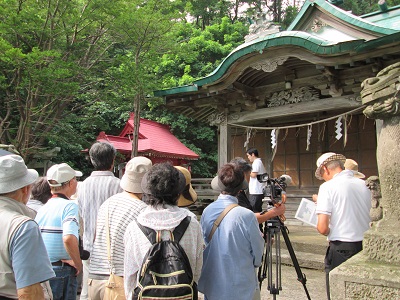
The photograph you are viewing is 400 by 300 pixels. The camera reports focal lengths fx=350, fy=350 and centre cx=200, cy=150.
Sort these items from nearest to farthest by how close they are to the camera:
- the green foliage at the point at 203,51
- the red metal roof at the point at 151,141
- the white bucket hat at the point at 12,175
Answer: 1. the white bucket hat at the point at 12,175
2. the red metal roof at the point at 151,141
3. the green foliage at the point at 203,51

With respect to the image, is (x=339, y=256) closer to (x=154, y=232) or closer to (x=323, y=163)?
(x=323, y=163)

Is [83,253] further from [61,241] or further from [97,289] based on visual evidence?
[97,289]

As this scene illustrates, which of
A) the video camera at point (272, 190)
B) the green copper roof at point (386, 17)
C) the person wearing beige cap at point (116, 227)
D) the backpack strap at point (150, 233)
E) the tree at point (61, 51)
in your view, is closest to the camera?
the backpack strap at point (150, 233)

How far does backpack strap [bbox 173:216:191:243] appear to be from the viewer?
2.03 meters

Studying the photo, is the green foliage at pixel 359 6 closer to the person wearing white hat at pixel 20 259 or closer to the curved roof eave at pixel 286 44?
the curved roof eave at pixel 286 44

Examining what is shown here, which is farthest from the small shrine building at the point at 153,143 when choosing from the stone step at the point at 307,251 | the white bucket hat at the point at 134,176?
the white bucket hat at the point at 134,176

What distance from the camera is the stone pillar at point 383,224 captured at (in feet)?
7.62

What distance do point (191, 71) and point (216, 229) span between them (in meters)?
17.5

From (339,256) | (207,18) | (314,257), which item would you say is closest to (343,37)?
(314,257)

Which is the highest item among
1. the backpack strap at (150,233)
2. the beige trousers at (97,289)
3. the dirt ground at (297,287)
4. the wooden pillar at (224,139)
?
the wooden pillar at (224,139)

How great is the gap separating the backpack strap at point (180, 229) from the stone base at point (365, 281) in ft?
3.73

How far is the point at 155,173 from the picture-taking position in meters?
2.10

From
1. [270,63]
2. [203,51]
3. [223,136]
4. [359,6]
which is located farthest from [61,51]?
[359,6]

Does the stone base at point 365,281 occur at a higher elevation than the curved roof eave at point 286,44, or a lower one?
lower
